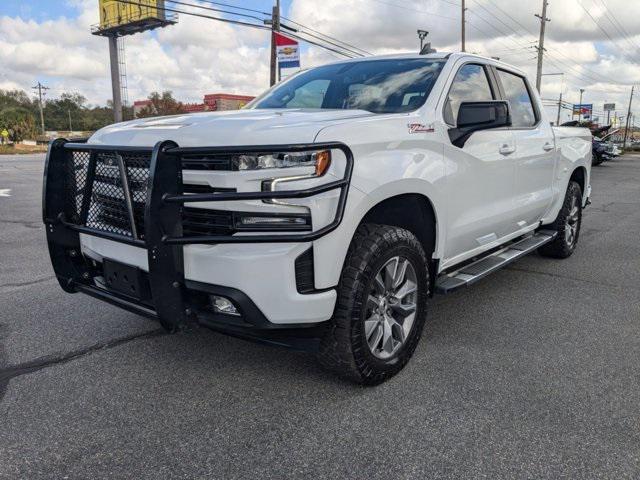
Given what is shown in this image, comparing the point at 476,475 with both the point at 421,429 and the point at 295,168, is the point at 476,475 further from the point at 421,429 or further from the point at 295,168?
the point at 295,168

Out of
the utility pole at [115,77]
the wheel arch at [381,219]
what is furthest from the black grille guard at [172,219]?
the utility pole at [115,77]

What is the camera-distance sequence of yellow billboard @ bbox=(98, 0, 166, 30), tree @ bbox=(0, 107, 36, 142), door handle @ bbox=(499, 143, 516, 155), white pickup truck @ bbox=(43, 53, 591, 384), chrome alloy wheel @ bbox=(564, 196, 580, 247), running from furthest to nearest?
1. tree @ bbox=(0, 107, 36, 142)
2. yellow billboard @ bbox=(98, 0, 166, 30)
3. chrome alloy wheel @ bbox=(564, 196, 580, 247)
4. door handle @ bbox=(499, 143, 516, 155)
5. white pickup truck @ bbox=(43, 53, 591, 384)

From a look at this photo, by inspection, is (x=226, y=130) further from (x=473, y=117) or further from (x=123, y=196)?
(x=473, y=117)

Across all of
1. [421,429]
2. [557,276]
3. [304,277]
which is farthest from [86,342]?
[557,276]

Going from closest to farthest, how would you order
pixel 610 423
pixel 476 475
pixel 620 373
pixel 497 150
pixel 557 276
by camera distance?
pixel 476 475 → pixel 610 423 → pixel 620 373 → pixel 497 150 → pixel 557 276

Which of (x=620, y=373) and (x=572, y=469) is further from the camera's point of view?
(x=620, y=373)

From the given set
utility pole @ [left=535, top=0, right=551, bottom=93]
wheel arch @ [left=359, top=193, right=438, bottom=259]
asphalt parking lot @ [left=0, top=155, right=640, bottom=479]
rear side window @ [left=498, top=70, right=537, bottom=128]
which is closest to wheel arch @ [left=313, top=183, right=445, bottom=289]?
wheel arch @ [left=359, top=193, right=438, bottom=259]

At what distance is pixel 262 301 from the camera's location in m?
2.60

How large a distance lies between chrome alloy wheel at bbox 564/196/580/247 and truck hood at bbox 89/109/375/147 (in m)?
3.76

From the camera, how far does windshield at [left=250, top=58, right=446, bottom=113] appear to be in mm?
3736

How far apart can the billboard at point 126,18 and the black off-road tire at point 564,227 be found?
51.4 metres

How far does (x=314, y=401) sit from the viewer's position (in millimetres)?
2986

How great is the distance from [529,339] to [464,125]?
1545mm

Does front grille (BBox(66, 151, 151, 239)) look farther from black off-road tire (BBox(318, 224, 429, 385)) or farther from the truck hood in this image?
black off-road tire (BBox(318, 224, 429, 385))
